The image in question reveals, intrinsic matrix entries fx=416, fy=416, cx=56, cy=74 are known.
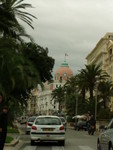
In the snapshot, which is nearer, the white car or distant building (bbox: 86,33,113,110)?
the white car

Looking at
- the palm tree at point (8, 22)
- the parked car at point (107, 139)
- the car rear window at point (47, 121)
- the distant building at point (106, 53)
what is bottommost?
the parked car at point (107, 139)

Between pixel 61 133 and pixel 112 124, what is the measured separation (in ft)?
27.1

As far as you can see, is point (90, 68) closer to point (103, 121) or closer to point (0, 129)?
point (103, 121)

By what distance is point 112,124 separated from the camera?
1346 centimetres

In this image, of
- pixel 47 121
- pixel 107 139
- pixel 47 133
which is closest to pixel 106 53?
pixel 47 121

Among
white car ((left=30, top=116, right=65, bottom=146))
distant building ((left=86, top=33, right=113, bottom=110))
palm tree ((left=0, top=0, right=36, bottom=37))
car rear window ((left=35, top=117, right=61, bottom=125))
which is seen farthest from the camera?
distant building ((left=86, top=33, right=113, bottom=110))

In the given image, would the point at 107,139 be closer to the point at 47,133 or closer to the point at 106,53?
the point at 47,133

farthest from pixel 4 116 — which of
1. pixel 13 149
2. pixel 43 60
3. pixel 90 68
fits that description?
pixel 90 68

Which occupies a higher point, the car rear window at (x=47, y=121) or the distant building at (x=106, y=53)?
the distant building at (x=106, y=53)

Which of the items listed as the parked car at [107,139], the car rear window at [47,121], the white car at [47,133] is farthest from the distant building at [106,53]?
the parked car at [107,139]

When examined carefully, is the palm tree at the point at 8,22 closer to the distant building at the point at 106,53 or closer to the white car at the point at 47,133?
the white car at the point at 47,133

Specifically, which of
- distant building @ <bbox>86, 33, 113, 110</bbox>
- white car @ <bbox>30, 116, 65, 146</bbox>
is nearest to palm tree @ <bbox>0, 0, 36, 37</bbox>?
white car @ <bbox>30, 116, 65, 146</bbox>

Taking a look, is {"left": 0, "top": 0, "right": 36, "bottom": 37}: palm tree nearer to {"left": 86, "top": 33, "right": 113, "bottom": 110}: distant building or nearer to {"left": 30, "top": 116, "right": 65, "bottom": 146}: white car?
{"left": 30, "top": 116, "right": 65, "bottom": 146}: white car

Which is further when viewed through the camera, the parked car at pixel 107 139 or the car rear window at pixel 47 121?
the car rear window at pixel 47 121
